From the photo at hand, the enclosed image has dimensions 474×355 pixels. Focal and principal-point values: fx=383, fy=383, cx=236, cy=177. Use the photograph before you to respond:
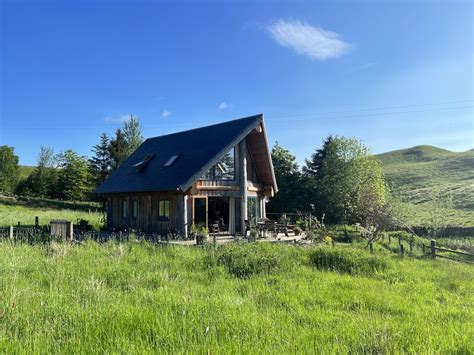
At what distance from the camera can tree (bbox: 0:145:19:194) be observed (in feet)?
179

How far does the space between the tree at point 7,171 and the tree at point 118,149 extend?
21.7 m

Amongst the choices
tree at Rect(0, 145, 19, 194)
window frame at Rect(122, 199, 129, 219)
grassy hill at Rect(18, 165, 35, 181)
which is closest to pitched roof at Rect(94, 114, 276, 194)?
window frame at Rect(122, 199, 129, 219)

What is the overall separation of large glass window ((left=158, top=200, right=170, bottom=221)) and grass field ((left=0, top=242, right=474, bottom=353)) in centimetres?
841

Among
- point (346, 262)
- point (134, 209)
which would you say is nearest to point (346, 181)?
point (134, 209)

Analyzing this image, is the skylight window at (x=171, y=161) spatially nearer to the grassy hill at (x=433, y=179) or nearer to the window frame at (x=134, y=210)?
the window frame at (x=134, y=210)

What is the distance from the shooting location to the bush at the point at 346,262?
979 centimetres

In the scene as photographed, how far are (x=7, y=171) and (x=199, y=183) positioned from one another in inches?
1934

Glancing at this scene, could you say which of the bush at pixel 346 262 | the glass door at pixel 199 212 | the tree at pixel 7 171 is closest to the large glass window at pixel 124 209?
the glass door at pixel 199 212

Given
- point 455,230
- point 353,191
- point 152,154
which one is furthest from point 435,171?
point 152,154

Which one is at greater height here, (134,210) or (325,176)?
(325,176)

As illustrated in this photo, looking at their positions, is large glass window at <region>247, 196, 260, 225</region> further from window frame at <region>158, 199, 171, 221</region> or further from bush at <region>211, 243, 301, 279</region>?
bush at <region>211, 243, 301, 279</region>

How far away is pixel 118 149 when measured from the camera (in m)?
42.8

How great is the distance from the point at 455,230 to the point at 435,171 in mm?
44439

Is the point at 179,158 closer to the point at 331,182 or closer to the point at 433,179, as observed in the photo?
the point at 331,182
